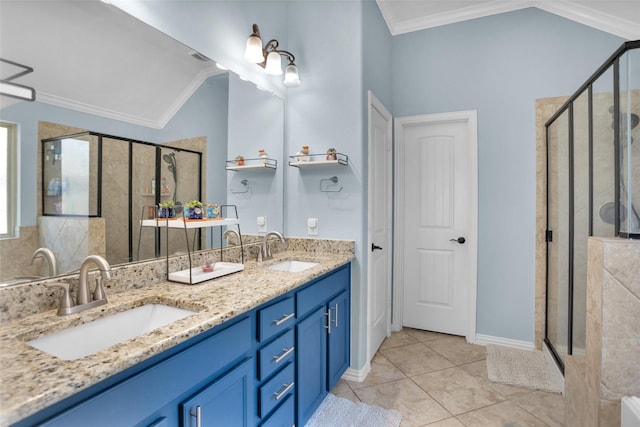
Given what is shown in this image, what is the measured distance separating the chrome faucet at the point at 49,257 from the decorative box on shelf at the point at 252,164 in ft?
3.47

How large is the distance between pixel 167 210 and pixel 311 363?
112 centimetres

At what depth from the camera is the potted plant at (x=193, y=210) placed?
1.71 metres

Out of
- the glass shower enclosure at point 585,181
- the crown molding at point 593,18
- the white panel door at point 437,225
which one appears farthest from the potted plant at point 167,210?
the crown molding at point 593,18

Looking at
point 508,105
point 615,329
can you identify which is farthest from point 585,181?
point 508,105

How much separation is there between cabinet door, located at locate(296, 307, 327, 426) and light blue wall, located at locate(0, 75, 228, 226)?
92 cm

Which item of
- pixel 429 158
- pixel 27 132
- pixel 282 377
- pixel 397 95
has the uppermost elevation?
pixel 397 95

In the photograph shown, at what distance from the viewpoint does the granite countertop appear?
2.18ft

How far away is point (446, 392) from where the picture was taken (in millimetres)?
2236

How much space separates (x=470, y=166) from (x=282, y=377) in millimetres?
2433

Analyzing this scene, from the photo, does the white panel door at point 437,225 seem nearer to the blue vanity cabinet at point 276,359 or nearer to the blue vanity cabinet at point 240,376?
the blue vanity cabinet at point 240,376

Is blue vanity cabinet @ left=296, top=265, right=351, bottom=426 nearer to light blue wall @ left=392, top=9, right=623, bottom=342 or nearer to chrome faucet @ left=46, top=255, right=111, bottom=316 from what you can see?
chrome faucet @ left=46, top=255, right=111, bottom=316

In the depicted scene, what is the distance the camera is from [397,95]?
10.7 feet

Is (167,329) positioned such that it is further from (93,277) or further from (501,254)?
(501,254)

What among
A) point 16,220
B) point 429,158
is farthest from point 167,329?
point 429,158
